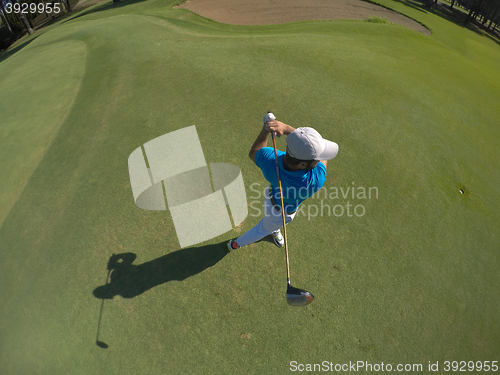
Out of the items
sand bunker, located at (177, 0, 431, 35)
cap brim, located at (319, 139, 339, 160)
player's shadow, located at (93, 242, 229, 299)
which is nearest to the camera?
cap brim, located at (319, 139, 339, 160)

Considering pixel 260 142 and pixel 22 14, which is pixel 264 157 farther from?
pixel 22 14

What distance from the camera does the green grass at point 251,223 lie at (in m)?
3.53

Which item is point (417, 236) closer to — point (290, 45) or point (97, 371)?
point (97, 371)

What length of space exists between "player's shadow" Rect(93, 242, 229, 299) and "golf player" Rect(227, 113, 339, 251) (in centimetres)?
110

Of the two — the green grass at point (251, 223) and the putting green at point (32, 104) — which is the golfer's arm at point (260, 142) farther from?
the putting green at point (32, 104)

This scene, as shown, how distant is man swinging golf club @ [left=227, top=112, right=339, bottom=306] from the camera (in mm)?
2402

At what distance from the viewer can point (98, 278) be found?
4035 millimetres

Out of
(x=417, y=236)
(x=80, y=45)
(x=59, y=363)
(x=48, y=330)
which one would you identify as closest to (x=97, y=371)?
(x=59, y=363)

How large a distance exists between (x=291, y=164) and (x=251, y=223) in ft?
7.24

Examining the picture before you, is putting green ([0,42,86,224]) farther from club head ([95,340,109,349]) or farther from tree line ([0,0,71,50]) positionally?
tree line ([0,0,71,50])

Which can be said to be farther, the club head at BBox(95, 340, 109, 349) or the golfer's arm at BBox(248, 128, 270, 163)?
the club head at BBox(95, 340, 109, 349)

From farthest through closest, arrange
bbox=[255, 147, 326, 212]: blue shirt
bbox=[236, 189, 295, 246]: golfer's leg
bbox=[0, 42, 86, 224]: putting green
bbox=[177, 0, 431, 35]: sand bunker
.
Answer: bbox=[177, 0, 431, 35]: sand bunker < bbox=[0, 42, 86, 224]: putting green < bbox=[236, 189, 295, 246]: golfer's leg < bbox=[255, 147, 326, 212]: blue shirt

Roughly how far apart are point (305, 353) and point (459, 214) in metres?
3.80

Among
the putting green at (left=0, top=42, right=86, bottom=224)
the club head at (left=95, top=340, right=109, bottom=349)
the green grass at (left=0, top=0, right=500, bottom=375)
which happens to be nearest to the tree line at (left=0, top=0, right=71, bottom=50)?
the putting green at (left=0, top=42, right=86, bottom=224)
